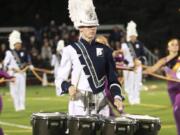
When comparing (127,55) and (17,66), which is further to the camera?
(127,55)

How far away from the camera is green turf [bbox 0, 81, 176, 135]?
1606cm

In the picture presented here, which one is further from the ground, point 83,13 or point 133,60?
point 133,60

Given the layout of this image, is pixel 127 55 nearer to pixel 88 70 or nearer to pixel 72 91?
pixel 88 70

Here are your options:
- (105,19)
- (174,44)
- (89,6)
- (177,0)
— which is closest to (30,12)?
(105,19)

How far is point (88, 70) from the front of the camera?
8898 millimetres

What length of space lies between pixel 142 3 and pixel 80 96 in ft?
109

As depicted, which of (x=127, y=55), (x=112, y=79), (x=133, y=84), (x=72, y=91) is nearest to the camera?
(x=72, y=91)

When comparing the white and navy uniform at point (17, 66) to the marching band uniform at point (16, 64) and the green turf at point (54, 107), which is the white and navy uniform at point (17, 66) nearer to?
the marching band uniform at point (16, 64)

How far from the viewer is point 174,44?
1391 centimetres

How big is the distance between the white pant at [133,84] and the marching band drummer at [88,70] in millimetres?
13483

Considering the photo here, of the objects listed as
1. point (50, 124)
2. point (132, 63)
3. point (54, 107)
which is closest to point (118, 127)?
A: point (50, 124)

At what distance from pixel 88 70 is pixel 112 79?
28cm

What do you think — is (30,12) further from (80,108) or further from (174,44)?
(80,108)

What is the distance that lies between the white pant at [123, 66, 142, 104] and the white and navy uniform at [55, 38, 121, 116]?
13.5 metres
